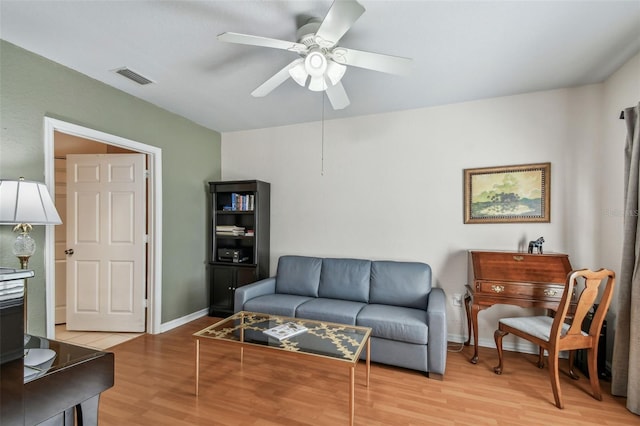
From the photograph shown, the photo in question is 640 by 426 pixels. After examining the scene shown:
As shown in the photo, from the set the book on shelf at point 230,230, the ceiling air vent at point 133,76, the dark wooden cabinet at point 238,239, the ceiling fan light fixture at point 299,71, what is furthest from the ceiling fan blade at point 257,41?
the book on shelf at point 230,230

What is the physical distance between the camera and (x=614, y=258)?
244cm

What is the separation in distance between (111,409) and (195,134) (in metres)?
3.03

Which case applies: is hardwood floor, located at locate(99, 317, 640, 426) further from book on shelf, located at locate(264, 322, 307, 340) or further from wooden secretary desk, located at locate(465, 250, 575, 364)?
wooden secretary desk, located at locate(465, 250, 575, 364)

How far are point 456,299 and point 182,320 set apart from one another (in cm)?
322

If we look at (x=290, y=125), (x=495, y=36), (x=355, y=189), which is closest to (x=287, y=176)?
(x=290, y=125)

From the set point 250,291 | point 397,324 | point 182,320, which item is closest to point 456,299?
point 397,324

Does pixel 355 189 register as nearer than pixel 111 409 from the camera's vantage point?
No

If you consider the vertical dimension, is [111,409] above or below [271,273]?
below

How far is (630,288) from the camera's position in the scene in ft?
6.66

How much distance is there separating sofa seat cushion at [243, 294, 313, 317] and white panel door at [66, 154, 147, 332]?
1344mm

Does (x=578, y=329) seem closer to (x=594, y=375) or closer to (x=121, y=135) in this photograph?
(x=594, y=375)

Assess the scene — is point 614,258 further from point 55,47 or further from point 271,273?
point 55,47

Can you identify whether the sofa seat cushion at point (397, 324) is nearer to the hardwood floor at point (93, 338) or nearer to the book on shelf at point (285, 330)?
the book on shelf at point (285, 330)

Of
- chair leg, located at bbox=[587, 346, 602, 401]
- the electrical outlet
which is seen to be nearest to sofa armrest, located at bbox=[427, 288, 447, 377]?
the electrical outlet
